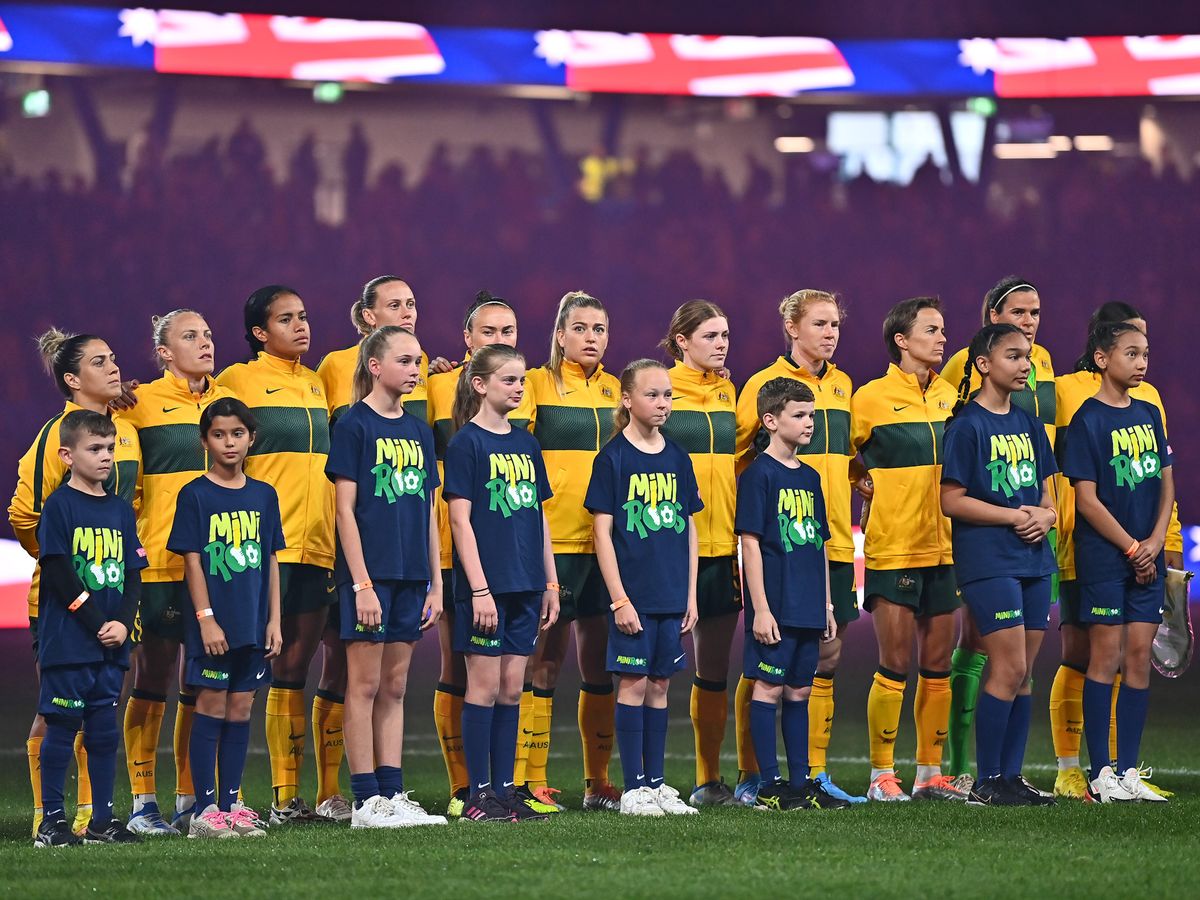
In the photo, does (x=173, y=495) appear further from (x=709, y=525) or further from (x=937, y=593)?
(x=937, y=593)

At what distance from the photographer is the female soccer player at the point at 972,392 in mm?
7027

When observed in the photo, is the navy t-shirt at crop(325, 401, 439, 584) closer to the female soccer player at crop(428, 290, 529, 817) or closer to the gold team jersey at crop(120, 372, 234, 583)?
the female soccer player at crop(428, 290, 529, 817)

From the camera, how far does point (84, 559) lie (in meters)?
5.73

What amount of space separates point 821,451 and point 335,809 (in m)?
2.33

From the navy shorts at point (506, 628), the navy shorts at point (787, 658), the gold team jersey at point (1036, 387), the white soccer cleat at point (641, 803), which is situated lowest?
the white soccer cleat at point (641, 803)

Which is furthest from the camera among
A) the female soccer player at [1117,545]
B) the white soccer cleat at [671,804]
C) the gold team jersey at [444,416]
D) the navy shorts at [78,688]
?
the gold team jersey at [444,416]

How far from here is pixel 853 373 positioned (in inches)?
684

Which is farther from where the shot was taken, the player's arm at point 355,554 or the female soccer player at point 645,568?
the female soccer player at point 645,568

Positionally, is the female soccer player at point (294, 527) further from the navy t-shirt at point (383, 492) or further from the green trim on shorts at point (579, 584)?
the green trim on shorts at point (579, 584)

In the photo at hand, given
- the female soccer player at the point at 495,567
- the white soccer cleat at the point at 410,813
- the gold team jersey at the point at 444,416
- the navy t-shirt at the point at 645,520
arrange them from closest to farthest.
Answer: the white soccer cleat at the point at 410,813, the female soccer player at the point at 495,567, the navy t-shirt at the point at 645,520, the gold team jersey at the point at 444,416

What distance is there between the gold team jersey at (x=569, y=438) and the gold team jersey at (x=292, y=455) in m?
0.85

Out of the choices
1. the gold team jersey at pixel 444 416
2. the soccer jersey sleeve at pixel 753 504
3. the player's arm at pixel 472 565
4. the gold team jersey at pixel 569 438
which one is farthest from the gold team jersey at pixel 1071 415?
the player's arm at pixel 472 565

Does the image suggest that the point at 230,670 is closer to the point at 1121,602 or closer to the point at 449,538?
the point at 449,538

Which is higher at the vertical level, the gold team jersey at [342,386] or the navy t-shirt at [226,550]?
the gold team jersey at [342,386]
